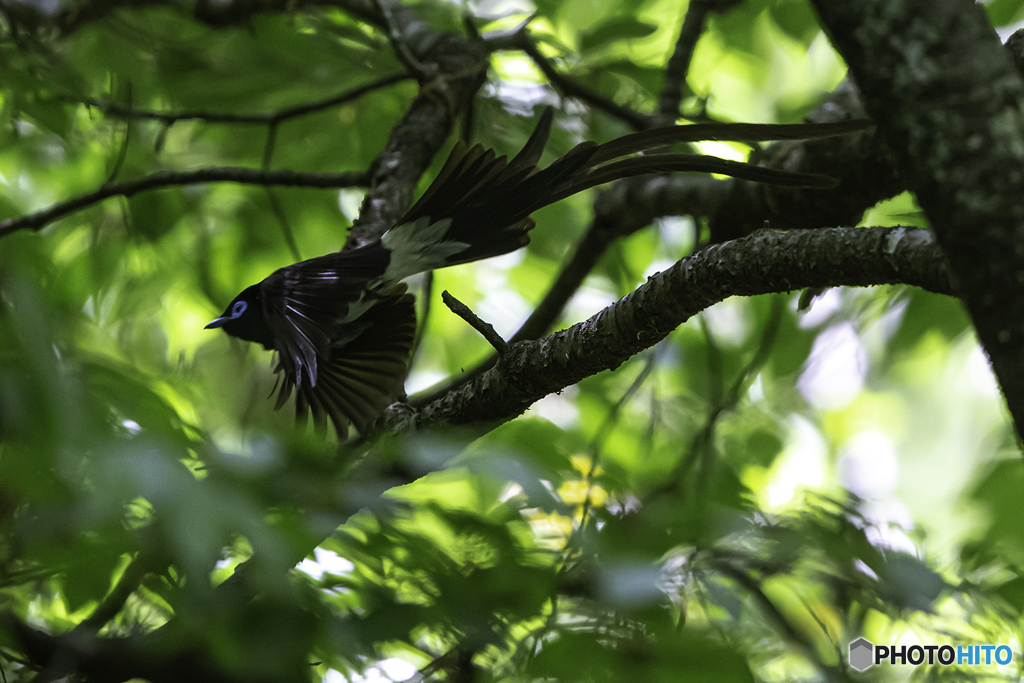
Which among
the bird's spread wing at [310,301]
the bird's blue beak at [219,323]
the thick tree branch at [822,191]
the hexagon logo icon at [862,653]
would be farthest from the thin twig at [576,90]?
the hexagon logo icon at [862,653]

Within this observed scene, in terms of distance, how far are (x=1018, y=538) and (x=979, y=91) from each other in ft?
2.50

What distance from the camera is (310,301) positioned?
1229 millimetres

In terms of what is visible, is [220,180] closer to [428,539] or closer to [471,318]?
[471,318]

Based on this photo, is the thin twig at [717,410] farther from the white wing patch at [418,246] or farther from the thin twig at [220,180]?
the thin twig at [220,180]

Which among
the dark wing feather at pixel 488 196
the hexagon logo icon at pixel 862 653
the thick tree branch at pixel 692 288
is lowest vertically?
the hexagon logo icon at pixel 862 653

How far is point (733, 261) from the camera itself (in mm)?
849

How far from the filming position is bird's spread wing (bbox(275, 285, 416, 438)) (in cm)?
154

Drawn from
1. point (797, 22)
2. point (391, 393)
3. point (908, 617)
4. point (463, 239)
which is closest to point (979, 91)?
point (908, 617)

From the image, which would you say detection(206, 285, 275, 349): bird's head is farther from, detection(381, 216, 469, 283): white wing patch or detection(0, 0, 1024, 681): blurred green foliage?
detection(381, 216, 469, 283): white wing patch

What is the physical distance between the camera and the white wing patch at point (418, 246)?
1.34 m

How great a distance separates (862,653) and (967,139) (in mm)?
670

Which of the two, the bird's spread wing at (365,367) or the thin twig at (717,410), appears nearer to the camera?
the thin twig at (717,410)

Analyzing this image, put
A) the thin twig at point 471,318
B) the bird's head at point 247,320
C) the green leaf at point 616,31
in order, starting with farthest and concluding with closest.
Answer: the green leaf at point 616,31, the bird's head at point 247,320, the thin twig at point 471,318

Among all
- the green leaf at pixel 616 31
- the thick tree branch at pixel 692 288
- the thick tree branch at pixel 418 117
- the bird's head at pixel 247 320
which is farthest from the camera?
the green leaf at pixel 616 31
